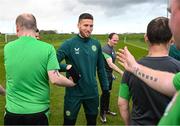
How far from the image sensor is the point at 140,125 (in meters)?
4.05

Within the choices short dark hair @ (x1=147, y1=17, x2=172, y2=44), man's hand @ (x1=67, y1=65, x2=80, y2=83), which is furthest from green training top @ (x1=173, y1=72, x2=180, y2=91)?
man's hand @ (x1=67, y1=65, x2=80, y2=83)

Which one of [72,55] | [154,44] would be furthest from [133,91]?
[72,55]

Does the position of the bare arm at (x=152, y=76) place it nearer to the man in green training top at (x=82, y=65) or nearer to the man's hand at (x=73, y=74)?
the man's hand at (x=73, y=74)

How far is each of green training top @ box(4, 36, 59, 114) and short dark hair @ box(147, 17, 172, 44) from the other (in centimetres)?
144

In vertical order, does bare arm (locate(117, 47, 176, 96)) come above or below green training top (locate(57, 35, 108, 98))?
above

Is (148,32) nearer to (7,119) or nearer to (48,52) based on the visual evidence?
(48,52)

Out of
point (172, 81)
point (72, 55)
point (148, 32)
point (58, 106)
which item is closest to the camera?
point (172, 81)

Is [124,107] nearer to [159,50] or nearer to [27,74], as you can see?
[159,50]

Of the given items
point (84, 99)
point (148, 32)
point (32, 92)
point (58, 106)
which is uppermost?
point (148, 32)

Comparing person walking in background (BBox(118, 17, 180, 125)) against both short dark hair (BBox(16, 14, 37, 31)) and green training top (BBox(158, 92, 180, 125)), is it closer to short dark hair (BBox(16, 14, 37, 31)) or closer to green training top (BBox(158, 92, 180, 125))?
short dark hair (BBox(16, 14, 37, 31))

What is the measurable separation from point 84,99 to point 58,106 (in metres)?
4.89

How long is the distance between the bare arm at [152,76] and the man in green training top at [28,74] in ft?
5.05

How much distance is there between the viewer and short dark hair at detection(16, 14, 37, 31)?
4918mm

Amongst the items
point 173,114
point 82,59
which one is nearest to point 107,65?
point 82,59
